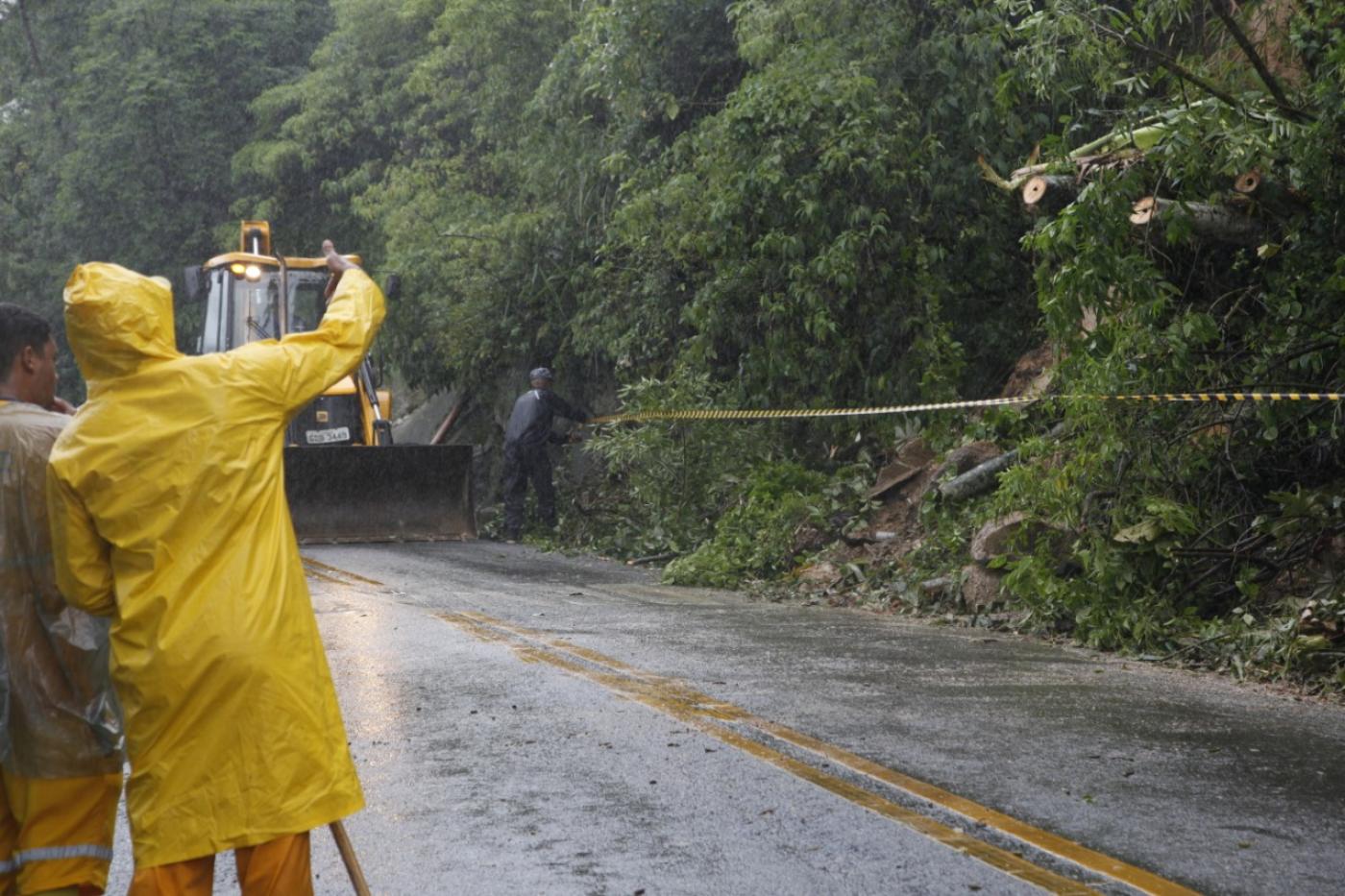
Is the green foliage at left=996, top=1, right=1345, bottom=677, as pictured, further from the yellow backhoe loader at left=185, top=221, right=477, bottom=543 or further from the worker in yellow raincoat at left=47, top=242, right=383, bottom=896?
the yellow backhoe loader at left=185, top=221, right=477, bottom=543

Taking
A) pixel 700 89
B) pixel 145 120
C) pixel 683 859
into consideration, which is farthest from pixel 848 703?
pixel 145 120

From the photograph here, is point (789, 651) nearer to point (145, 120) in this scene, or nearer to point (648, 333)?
point (648, 333)

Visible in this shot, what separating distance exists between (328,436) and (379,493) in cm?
179

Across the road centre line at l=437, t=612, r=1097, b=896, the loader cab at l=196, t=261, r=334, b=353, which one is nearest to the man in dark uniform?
the loader cab at l=196, t=261, r=334, b=353

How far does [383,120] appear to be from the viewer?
26891 mm

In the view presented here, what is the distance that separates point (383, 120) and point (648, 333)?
9.65 metres

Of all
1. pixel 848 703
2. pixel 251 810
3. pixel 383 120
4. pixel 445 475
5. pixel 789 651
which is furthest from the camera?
pixel 383 120

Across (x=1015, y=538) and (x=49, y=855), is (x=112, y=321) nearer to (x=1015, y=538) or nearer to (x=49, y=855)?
(x=49, y=855)

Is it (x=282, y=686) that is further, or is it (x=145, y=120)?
(x=145, y=120)

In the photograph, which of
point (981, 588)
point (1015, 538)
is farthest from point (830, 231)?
point (1015, 538)

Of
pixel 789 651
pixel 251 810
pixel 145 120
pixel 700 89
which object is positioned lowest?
pixel 789 651

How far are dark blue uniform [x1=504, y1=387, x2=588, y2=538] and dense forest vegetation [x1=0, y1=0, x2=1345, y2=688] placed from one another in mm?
635

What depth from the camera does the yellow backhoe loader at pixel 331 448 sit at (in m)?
17.7

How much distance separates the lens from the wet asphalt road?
5.07 meters
